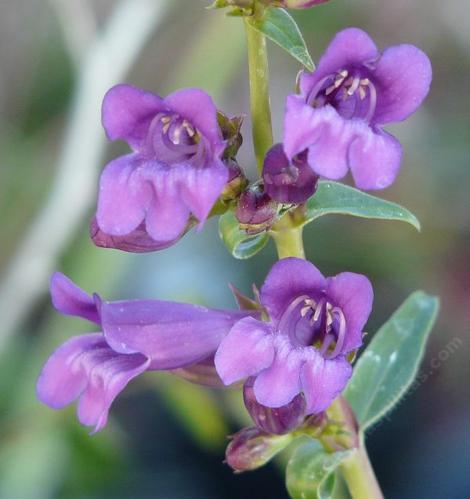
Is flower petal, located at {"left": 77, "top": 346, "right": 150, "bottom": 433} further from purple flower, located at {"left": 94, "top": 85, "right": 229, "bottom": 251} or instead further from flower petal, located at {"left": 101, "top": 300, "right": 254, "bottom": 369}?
purple flower, located at {"left": 94, "top": 85, "right": 229, "bottom": 251}

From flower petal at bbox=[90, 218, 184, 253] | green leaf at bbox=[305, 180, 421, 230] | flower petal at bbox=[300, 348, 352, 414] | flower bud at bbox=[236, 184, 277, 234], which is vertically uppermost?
green leaf at bbox=[305, 180, 421, 230]

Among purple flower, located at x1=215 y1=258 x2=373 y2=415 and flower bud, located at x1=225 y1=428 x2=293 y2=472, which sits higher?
purple flower, located at x1=215 y1=258 x2=373 y2=415

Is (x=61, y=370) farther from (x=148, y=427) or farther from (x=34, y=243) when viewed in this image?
(x=148, y=427)

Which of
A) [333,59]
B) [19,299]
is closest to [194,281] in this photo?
[19,299]

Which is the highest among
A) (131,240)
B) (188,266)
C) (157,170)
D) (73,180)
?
(157,170)

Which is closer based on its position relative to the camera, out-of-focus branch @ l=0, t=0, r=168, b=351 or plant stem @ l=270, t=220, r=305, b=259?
plant stem @ l=270, t=220, r=305, b=259

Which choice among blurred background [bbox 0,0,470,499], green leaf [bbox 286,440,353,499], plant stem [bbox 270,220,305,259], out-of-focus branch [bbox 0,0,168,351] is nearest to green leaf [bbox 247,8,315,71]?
plant stem [bbox 270,220,305,259]

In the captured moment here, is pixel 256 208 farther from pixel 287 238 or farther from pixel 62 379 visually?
pixel 62 379

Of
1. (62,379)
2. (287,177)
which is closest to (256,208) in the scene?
(287,177)
